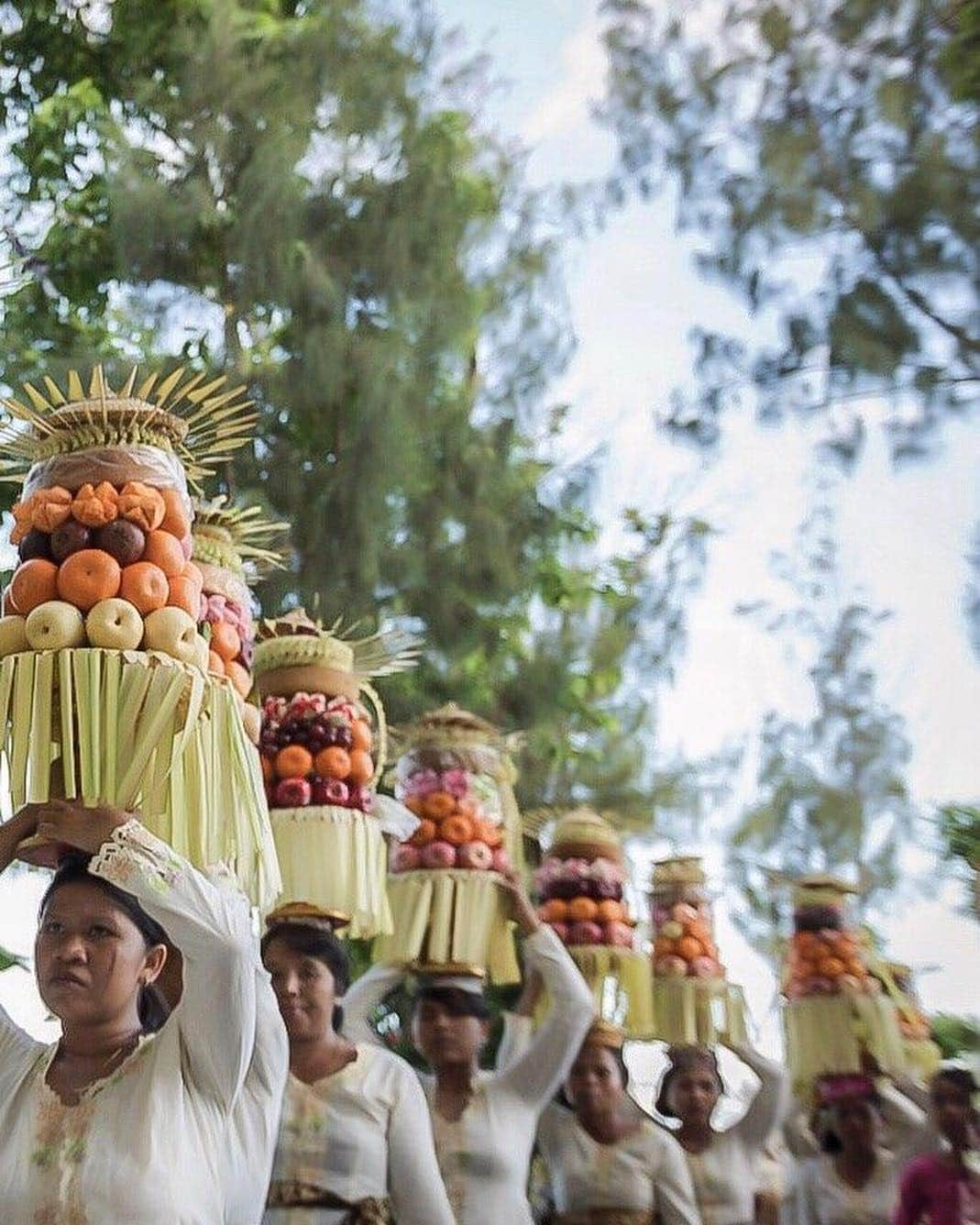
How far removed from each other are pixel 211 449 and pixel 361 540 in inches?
136

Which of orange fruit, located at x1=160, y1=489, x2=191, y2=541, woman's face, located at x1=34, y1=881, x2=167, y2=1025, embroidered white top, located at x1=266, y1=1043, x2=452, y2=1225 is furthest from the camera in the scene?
embroidered white top, located at x1=266, y1=1043, x2=452, y2=1225

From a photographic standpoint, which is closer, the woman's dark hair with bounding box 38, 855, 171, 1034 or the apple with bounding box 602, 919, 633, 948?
the woman's dark hair with bounding box 38, 855, 171, 1034

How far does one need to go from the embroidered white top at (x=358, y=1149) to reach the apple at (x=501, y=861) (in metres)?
0.60

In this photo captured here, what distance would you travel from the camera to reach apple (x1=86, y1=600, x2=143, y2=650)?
1956 mm

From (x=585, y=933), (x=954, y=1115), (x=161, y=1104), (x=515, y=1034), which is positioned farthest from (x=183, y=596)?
(x=954, y=1115)

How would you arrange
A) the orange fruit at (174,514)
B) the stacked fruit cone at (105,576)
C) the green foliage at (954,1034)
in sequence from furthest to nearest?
the green foliage at (954,1034) < the orange fruit at (174,514) < the stacked fruit cone at (105,576)

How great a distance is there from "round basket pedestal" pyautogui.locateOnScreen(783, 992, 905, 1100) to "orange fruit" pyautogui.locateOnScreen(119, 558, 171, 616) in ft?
8.83

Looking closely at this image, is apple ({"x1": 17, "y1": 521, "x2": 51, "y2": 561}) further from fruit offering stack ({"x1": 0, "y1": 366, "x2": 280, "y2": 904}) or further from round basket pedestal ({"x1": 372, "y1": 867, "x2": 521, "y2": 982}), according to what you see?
round basket pedestal ({"x1": 372, "y1": 867, "x2": 521, "y2": 982})

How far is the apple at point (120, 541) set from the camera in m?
2.02

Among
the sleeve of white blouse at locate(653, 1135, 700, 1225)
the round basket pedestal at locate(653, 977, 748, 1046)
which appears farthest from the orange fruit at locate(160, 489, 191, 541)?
the round basket pedestal at locate(653, 977, 748, 1046)

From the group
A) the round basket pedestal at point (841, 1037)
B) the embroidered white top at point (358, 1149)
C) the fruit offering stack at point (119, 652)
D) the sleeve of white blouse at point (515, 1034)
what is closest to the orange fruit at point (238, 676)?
the fruit offering stack at point (119, 652)

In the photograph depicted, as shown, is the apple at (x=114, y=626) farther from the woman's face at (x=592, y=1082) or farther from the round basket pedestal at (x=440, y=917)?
the woman's face at (x=592, y=1082)

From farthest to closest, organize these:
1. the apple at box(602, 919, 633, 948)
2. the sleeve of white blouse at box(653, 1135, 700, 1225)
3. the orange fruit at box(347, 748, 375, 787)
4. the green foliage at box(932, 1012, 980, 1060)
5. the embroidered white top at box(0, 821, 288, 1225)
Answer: the green foliage at box(932, 1012, 980, 1060) → the apple at box(602, 919, 633, 948) → the sleeve of white blouse at box(653, 1135, 700, 1225) → the orange fruit at box(347, 748, 375, 787) → the embroidered white top at box(0, 821, 288, 1225)

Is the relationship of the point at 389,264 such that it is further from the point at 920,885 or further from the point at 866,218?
the point at 920,885
